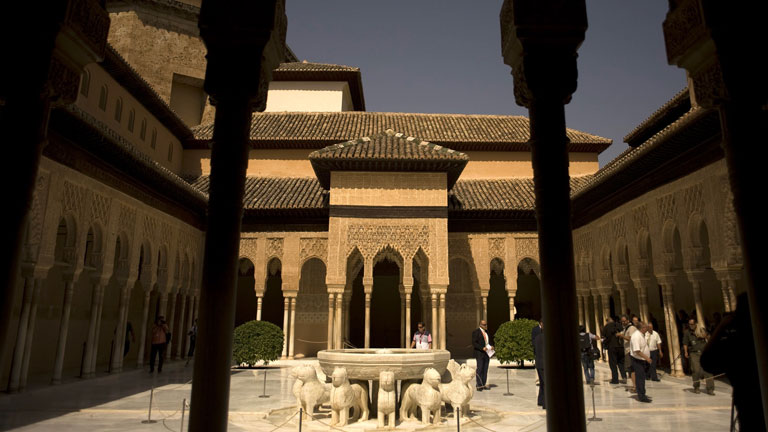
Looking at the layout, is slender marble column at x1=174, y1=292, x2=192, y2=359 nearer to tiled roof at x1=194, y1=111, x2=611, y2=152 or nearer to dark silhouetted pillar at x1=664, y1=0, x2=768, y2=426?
tiled roof at x1=194, y1=111, x2=611, y2=152

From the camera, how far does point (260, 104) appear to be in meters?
3.77

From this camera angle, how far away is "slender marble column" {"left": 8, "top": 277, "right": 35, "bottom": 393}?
10.00 metres

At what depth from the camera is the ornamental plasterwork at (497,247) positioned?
19203 millimetres

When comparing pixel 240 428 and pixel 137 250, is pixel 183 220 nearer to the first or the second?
pixel 137 250

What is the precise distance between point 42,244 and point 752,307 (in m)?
11.9

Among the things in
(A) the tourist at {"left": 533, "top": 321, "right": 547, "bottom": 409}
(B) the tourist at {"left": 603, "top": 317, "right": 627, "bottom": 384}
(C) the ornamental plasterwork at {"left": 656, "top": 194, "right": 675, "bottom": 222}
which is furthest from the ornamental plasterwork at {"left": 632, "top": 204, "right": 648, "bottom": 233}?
(A) the tourist at {"left": 533, "top": 321, "right": 547, "bottom": 409}

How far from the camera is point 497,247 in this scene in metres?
19.2

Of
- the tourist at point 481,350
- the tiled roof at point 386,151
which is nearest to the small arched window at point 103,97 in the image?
the tiled roof at point 386,151

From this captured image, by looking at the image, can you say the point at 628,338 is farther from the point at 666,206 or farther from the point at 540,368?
the point at 666,206

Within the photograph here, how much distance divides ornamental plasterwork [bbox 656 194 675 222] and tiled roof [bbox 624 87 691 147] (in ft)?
15.2

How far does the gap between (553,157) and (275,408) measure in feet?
23.6

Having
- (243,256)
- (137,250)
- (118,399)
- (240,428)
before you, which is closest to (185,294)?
(243,256)

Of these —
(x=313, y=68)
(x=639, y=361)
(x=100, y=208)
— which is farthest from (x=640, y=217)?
(x=313, y=68)

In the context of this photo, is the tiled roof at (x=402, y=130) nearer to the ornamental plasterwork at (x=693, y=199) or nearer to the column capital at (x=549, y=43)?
the ornamental plasterwork at (x=693, y=199)
